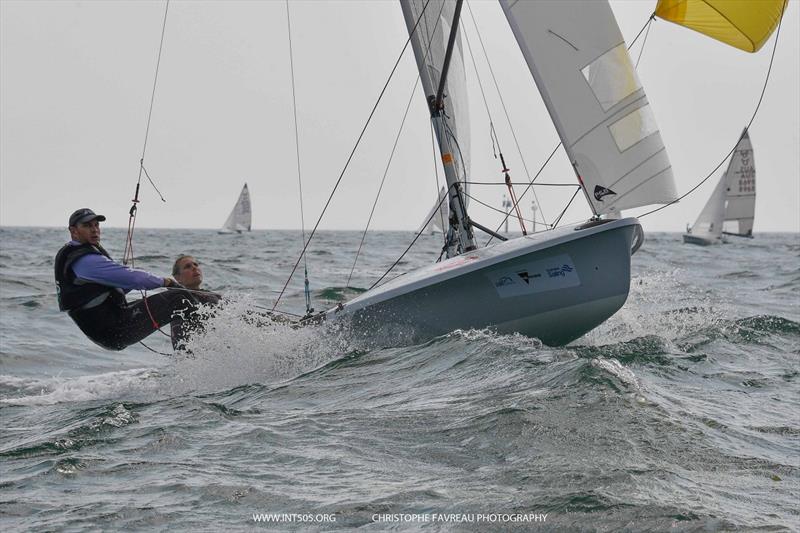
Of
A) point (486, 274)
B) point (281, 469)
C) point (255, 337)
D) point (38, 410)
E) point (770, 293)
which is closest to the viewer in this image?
point (281, 469)

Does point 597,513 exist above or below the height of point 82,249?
below

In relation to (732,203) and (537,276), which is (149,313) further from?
(732,203)

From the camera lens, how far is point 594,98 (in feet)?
22.1

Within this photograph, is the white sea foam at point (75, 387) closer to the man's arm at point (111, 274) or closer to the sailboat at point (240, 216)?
the man's arm at point (111, 274)

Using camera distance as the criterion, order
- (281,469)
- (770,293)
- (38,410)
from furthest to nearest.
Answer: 1. (770,293)
2. (38,410)
3. (281,469)

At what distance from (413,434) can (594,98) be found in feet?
10.7

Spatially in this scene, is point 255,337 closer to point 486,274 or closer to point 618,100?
point 486,274

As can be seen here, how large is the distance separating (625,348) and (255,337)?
8.93 ft

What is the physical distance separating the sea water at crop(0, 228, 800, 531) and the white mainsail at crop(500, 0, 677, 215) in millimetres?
1191

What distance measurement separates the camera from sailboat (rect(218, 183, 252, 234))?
62219mm

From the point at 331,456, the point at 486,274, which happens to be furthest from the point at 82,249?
the point at 331,456

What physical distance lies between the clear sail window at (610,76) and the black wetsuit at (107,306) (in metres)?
3.27

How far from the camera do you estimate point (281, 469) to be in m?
4.05

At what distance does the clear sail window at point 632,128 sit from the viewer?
6754 mm
